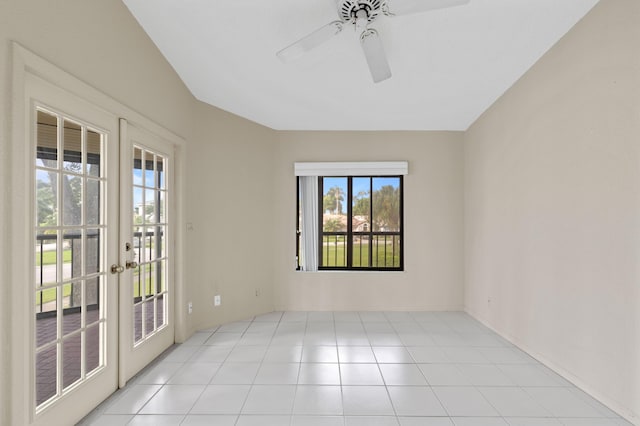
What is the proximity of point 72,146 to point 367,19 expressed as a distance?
6.40 ft

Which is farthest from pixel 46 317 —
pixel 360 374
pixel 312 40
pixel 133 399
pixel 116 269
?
pixel 312 40

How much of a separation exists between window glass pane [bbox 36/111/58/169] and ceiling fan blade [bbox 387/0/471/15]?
1971 millimetres

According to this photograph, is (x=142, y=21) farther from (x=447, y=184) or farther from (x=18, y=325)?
(x=447, y=184)

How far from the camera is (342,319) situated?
3.94 metres

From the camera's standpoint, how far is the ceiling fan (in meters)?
1.76

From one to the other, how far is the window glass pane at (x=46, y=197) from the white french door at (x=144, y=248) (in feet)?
1.86

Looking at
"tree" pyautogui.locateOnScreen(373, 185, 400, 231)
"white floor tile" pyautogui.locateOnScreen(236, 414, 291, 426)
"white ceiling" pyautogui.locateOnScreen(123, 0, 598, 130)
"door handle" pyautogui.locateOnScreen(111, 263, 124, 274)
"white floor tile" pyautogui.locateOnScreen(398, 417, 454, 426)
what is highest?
"white ceiling" pyautogui.locateOnScreen(123, 0, 598, 130)

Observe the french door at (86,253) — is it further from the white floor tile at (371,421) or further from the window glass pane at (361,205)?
the window glass pane at (361,205)

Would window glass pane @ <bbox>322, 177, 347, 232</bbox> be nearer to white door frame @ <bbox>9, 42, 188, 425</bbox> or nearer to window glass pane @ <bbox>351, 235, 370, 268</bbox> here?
window glass pane @ <bbox>351, 235, 370, 268</bbox>

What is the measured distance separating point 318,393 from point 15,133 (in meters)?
2.30

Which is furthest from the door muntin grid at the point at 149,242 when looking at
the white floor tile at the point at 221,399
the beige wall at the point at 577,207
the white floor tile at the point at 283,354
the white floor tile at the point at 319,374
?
the beige wall at the point at 577,207

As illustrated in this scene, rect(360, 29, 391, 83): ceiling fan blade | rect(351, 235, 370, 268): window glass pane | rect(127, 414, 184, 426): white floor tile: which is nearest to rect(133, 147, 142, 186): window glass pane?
rect(127, 414, 184, 426): white floor tile

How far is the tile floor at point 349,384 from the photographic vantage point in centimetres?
200

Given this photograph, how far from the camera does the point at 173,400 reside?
2.20 meters
